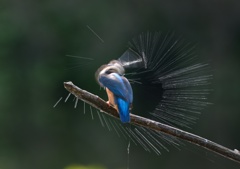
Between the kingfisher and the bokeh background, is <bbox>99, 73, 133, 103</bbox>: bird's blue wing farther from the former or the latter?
the bokeh background

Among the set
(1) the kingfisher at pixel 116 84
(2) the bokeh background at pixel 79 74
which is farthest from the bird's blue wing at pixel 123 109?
(2) the bokeh background at pixel 79 74

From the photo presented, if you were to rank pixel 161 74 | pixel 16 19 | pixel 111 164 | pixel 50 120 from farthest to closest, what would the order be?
pixel 16 19 → pixel 50 120 → pixel 111 164 → pixel 161 74

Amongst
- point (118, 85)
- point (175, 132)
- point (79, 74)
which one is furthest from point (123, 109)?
point (79, 74)

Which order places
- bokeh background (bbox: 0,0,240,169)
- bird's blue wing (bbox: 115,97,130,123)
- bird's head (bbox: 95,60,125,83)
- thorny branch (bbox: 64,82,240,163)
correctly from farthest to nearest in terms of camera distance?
bokeh background (bbox: 0,0,240,169), bird's head (bbox: 95,60,125,83), bird's blue wing (bbox: 115,97,130,123), thorny branch (bbox: 64,82,240,163)

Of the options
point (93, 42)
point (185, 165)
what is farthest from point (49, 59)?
point (185, 165)

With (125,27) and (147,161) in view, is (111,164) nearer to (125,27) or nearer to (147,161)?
(147,161)

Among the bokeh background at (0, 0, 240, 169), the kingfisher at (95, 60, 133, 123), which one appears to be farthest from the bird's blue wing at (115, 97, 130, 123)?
the bokeh background at (0, 0, 240, 169)
